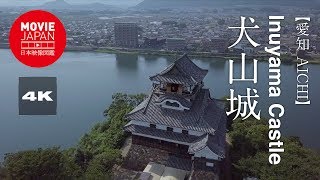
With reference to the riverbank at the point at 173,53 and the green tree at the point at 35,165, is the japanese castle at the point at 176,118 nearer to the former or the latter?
the green tree at the point at 35,165

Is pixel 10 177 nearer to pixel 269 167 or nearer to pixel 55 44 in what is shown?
pixel 55 44

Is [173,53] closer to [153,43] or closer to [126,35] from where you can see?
[153,43]

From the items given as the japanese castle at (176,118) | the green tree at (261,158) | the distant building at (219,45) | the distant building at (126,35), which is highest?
the distant building at (126,35)

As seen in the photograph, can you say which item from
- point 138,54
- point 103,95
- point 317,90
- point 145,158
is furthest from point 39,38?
point 138,54

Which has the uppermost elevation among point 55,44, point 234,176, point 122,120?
point 55,44

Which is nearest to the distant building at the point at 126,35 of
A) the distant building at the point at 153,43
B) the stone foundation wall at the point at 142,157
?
the distant building at the point at 153,43

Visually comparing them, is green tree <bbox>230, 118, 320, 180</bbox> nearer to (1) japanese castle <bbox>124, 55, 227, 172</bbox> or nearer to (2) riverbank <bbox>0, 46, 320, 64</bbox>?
(1) japanese castle <bbox>124, 55, 227, 172</bbox>
